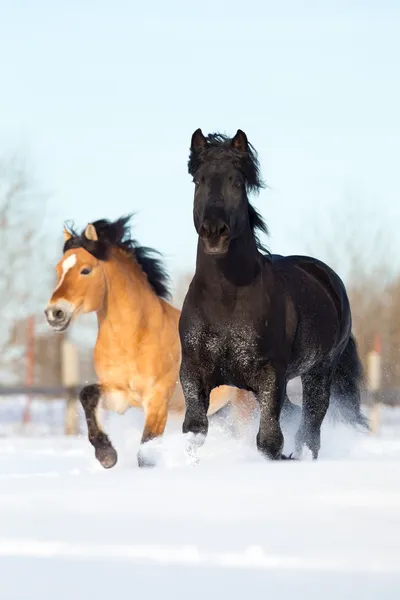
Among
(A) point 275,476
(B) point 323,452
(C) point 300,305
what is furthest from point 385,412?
(A) point 275,476

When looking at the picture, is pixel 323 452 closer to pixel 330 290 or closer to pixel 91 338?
pixel 330 290

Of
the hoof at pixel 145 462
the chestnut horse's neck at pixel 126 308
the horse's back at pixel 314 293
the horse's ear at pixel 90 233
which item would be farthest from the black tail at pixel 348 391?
Result: the horse's ear at pixel 90 233

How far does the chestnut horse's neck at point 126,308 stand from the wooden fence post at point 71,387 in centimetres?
759

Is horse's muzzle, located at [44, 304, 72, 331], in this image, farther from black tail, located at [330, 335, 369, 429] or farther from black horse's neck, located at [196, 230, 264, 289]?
black tail, located at [330, 335, 369, 429]

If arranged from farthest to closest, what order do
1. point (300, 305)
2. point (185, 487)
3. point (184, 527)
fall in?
point (300, 305), point (185, 487), point (184, 527)

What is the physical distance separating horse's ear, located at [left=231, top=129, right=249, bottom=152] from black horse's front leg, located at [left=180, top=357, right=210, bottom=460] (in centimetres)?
120

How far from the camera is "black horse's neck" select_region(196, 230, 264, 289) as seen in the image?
221 inches

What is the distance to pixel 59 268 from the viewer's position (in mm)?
7340

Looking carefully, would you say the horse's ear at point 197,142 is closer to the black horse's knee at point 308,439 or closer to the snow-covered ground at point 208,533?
the snow-covered ground at point 208,533

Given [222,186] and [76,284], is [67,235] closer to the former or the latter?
[76,284]

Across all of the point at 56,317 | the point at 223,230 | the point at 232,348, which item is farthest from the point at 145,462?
the point at 223,230

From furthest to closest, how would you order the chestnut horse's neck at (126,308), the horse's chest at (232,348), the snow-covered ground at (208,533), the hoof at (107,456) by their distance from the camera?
the chestnut horse's neck at (126,308)
the hoof at (107,456)
the horse's chest at (232,348)
the snow-covered ground at (208,533)

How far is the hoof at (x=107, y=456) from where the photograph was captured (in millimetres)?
6996

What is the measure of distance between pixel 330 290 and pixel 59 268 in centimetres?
188
